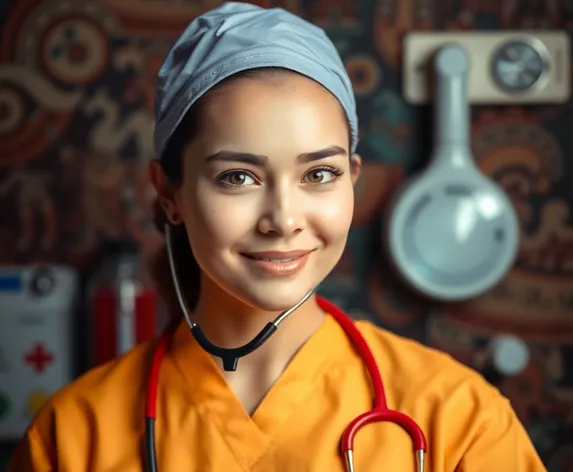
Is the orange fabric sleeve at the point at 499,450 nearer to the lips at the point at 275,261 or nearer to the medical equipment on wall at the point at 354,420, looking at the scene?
the medical equipment on wall at the point at 354,420

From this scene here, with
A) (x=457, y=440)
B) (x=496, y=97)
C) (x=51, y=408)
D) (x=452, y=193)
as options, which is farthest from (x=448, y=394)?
(x=496, y=97)

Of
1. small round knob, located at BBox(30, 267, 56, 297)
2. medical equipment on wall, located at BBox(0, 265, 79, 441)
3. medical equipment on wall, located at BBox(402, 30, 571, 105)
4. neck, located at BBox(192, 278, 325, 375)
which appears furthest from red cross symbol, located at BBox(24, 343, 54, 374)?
medical equipment on wall, located at BBox(402, 30, 571, 105)

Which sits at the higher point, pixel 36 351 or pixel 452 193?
pixel 452 193

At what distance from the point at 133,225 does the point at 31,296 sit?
234 mm

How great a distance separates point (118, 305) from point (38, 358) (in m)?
0.20

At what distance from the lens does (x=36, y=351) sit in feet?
4.71

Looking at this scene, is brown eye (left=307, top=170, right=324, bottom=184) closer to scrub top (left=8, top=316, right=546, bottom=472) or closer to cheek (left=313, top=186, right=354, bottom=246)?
cheek (left=313, top=186, right=354, bottom=246)

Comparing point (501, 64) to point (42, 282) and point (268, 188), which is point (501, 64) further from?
point (42, 282)

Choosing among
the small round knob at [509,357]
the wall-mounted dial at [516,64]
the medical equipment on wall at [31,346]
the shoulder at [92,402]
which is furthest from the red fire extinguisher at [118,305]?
the wall-mounted dial at [516,64]

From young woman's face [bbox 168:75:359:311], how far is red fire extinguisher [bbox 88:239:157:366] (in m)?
0.60

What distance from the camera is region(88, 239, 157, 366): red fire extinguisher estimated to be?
1.38m

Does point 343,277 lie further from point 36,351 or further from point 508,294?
point 36,351

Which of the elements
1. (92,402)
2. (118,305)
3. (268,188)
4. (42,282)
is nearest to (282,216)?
(268,188)

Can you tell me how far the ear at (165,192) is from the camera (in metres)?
0.91
